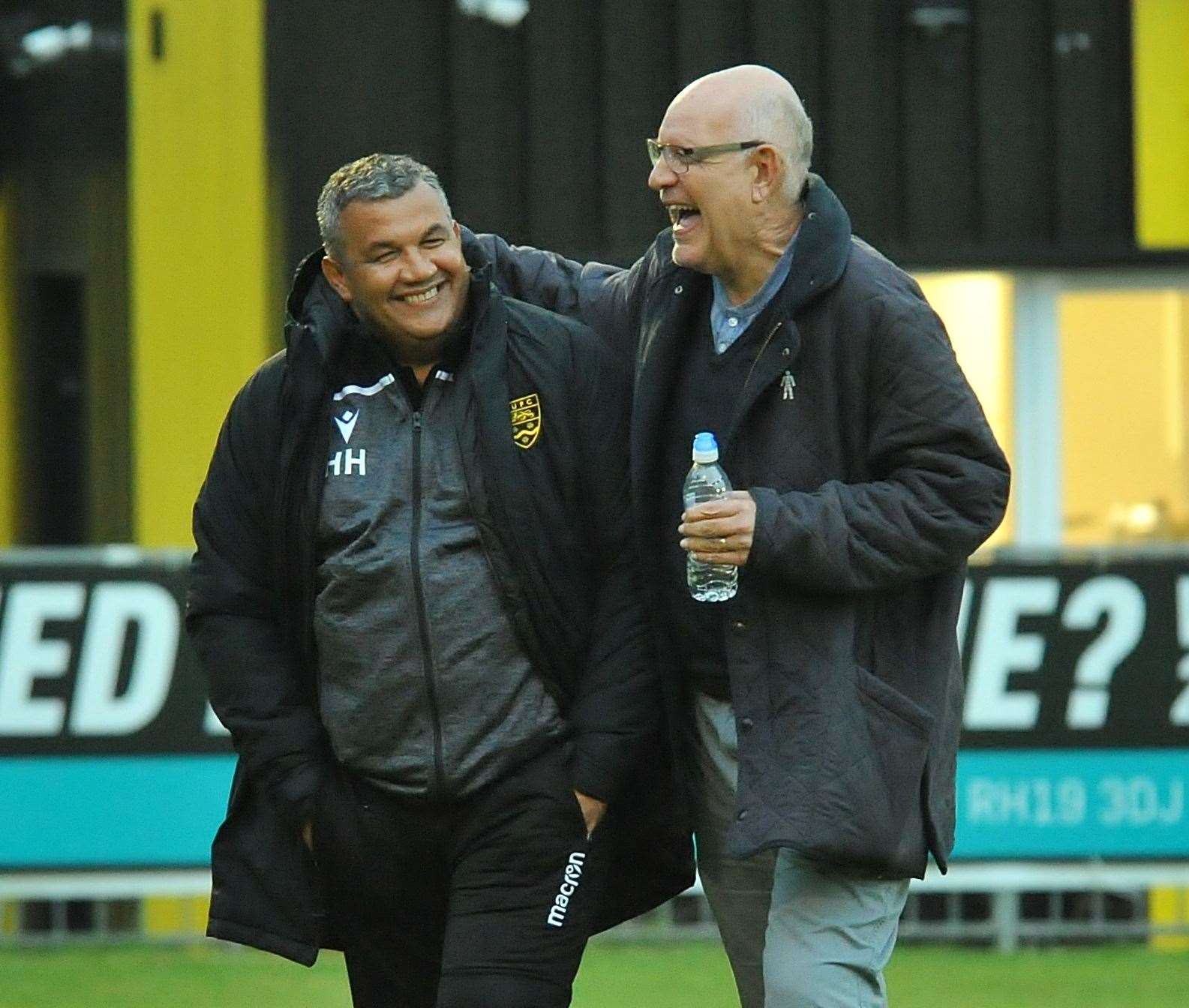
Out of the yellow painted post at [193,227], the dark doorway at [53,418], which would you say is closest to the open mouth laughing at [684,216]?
the yellow painted post at [193,227]

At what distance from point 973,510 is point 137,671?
471 cm

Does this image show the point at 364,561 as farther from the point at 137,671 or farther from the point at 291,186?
the point at 291,186

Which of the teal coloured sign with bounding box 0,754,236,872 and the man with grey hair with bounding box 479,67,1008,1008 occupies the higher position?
the man with grey hair with bounding box 479,67,1008,1008

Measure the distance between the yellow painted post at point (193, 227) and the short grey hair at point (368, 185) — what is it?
5243 mm

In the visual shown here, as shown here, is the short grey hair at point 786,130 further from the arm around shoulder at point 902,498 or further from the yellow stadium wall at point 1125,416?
the yellow stadium wall at point 1125,416

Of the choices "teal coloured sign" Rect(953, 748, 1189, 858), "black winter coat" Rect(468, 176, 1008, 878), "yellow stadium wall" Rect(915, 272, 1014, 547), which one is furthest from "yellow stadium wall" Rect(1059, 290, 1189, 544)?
"black winter coat" Rect(468, 176, 1008, 878)

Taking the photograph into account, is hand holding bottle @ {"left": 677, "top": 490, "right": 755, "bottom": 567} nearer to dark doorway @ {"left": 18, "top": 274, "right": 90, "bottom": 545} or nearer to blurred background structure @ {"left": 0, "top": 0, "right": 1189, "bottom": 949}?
blurred background structure @ {"left": 0, "top": 0, "right": 1189, "bottom": 949}

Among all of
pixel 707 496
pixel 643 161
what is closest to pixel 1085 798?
pixel 643 161

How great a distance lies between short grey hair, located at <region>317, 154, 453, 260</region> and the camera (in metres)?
4.32

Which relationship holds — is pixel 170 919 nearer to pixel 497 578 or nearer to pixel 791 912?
pixel 497 578

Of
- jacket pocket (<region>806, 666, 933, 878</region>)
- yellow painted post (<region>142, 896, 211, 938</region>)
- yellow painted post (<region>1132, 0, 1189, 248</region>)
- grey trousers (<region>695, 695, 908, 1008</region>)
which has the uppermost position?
yellow painted post (<region>1132, 0, 1189, 248</region>)

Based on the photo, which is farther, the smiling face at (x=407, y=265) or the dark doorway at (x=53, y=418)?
the dark doorway at (x=53, y=418)

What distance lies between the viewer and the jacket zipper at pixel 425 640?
430 centimetres

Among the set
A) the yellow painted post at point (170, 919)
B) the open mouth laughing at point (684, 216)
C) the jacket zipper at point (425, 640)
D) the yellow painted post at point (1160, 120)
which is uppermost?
the yellow painted post at point (1160, 120)
